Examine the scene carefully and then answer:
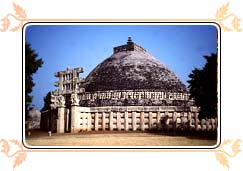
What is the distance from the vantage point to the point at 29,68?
113 inches

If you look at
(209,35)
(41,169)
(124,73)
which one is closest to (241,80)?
(209,35)

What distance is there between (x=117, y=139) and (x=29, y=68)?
85cm

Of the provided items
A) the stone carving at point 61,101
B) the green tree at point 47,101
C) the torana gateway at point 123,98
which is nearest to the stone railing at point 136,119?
the torana gateway at point 123,98

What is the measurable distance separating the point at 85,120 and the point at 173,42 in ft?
2.98

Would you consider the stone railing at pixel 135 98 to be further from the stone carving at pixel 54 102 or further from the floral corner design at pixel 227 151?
the floral corner design at pixel 227 151

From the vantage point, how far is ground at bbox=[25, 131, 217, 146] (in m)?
2.89

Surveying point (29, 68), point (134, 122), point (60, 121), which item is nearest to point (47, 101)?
point (60, 121)

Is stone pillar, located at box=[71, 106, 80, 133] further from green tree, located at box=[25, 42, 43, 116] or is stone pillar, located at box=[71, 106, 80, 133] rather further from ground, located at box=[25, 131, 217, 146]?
green tree, located at box=[25, 42, 43, 116]

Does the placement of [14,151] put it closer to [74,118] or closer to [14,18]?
[74,118]

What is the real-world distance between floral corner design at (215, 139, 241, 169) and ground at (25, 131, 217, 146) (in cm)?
8

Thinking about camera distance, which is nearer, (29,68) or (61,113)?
(29,68)

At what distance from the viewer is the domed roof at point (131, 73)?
2.95m

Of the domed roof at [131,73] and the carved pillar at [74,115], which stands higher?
the domed roof at [131,73]

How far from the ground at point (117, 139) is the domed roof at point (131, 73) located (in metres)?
0.36
